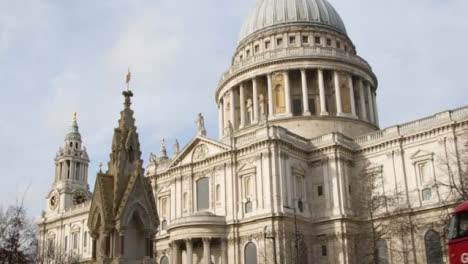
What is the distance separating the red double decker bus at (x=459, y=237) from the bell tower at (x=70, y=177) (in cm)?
6963

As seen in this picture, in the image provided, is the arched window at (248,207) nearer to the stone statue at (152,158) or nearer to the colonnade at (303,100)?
the colonnade at (303,100)

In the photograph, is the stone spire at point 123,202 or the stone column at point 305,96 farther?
the stone column at point 305,96

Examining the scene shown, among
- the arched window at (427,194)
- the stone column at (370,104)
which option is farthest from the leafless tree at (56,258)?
the stone column at (370,104)

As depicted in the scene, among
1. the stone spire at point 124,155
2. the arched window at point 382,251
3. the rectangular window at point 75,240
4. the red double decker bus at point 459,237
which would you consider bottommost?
the red double decker bus at point 459,237

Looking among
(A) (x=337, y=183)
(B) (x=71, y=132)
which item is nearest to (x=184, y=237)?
(A) (x=337, y=183)

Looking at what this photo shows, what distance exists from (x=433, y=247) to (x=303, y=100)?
23.1 m

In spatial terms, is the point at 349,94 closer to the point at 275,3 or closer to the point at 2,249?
the point at 275,3

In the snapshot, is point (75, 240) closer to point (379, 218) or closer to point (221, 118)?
point (221, 118)

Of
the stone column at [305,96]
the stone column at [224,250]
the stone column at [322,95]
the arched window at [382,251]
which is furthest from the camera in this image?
the stone column at [305,96]

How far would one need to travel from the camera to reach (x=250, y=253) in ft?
170

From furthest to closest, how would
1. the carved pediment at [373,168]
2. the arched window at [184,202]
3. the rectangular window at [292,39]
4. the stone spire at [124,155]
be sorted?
the rectangular window at [292,39]
the arched window at [184,202]
the carved pediment at [373,168]
the stone spire at [124,155]

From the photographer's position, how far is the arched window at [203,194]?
187ft

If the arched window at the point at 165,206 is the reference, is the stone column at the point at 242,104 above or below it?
above

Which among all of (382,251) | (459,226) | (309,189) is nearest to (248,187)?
(309,189)
